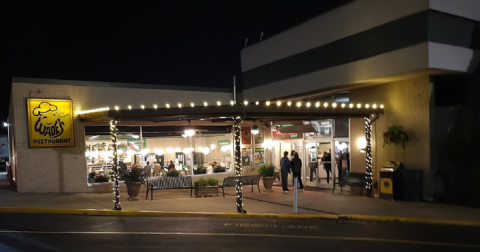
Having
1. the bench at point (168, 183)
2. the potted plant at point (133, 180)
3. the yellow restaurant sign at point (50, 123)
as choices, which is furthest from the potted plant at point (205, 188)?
the yellow restaurant sign at point (50, 123)

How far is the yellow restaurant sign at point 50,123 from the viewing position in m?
16.5

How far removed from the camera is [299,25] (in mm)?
18422

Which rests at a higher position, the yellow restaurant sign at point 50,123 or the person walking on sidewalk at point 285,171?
Result: the yellow restaurant sign at point 50,123

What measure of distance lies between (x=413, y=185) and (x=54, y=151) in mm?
14181

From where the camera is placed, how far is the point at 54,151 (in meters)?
16.9

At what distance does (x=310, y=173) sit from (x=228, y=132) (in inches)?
206

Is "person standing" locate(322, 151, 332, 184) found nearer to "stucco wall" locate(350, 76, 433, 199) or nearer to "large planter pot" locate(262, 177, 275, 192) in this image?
"stucco wall" locate(350, 76, 433, 199)

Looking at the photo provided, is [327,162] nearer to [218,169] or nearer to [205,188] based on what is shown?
[205,188]

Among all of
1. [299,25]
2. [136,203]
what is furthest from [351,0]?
[136,203]

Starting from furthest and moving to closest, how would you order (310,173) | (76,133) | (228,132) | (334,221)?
(228,132), (310,173), (76,133), (334,221)

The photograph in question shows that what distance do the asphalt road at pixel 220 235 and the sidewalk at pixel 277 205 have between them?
2.84ft

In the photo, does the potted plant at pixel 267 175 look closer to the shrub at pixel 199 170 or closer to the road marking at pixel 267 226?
the shrub at pixel 199 170

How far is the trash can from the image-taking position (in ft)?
45.9

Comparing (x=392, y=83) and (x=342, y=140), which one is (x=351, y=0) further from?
(x=342, y=140)
